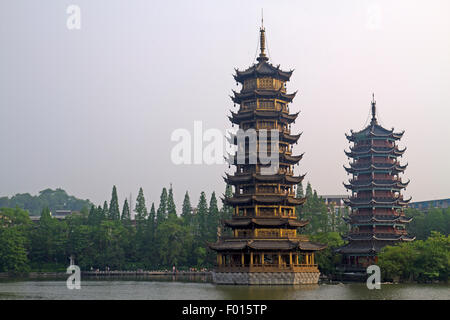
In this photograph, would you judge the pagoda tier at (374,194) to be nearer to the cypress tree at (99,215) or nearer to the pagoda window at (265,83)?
the pagoda window at (265,83)

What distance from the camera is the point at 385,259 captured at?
62.9m

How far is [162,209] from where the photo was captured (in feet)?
341

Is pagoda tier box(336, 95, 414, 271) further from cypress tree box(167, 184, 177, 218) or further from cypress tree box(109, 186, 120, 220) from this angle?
cypress tree box(109, 186, 120, 220)

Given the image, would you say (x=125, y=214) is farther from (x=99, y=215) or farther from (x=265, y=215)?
(x=265, y=215)

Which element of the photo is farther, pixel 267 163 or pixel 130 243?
pixel 130 243

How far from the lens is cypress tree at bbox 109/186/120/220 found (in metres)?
106

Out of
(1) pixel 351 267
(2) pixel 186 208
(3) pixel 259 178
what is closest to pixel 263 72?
(3) pixel 259 178

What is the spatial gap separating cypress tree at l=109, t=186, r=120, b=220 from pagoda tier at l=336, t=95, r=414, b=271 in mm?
46312

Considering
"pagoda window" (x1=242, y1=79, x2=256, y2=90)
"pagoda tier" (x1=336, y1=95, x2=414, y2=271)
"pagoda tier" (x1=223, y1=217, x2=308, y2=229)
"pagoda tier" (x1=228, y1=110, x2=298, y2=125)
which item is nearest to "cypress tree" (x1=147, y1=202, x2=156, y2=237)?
"pagoda tier" (x1=336, y1=95, x2=414, y2=271)

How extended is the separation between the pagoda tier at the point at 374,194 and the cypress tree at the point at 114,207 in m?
46.3

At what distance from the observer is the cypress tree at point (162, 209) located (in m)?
101
